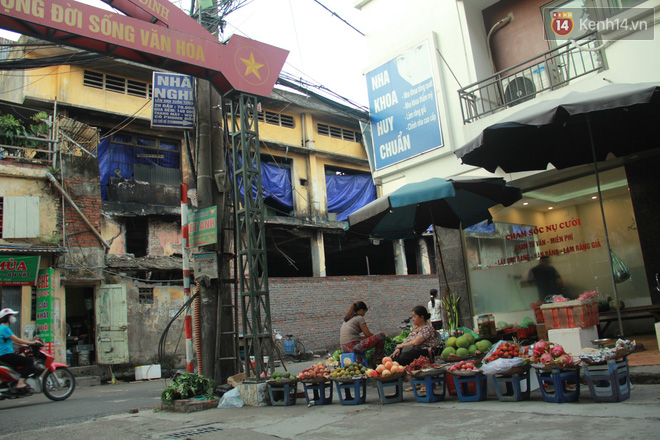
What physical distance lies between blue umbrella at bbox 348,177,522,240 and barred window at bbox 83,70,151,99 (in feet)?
43.9

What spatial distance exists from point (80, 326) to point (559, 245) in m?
14.1

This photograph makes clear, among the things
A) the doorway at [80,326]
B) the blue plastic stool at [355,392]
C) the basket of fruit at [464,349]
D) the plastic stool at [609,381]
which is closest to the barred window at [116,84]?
the doorway at [80,326]

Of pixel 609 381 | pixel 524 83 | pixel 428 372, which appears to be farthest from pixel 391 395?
pixel 524 83

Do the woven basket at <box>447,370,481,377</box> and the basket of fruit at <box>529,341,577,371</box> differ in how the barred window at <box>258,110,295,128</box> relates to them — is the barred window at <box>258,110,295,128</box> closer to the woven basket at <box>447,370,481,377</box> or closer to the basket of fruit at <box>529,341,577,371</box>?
the woven basket at <box>447,370,481,377</box>

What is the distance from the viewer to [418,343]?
6.68m

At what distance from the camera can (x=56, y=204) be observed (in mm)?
14383

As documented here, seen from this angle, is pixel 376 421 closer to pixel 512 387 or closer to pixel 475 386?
pixel 475 386

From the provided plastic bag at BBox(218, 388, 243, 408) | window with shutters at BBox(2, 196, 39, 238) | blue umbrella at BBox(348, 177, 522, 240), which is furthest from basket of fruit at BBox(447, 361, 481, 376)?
window with shutters at BBox(2, 196, 39, 238)

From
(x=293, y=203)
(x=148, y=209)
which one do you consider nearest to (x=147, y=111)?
(x=148, y=209)

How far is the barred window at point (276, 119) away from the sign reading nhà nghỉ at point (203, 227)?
1450 cm

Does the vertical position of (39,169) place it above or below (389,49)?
below

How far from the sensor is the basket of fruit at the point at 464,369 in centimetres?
546

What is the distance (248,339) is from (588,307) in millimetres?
4789

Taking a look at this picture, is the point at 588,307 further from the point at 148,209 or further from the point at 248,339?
the point at 148,209
